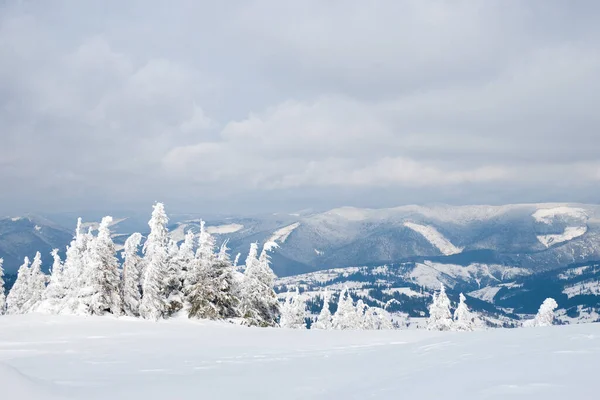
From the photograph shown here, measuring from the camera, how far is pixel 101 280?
103 feet

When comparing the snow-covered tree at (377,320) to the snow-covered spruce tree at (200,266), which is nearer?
the snow-covered spruce tree at (200,266)

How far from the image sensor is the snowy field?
7715 mm

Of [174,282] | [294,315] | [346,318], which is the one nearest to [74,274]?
[174,282]

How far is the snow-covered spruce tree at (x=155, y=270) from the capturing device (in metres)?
32.0

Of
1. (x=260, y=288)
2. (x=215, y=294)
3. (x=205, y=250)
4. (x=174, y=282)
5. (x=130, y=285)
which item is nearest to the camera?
(x=130, y=285)

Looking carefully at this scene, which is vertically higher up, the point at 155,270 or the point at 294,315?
the point at 155,270

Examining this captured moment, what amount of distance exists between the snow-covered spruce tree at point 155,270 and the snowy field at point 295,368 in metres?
11.3

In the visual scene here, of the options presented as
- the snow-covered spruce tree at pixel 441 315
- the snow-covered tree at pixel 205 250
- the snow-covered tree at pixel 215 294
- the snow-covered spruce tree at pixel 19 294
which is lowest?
the snow-covered spruce tree at pixel 441 315

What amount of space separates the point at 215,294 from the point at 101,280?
8721 millimetres

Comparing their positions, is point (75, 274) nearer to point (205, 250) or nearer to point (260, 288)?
point (205, 250)

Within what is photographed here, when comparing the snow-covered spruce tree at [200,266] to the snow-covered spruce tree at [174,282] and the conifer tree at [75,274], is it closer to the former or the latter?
the snow-covered spruce tree at [174,282]

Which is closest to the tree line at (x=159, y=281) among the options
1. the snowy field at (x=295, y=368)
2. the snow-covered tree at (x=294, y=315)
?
the snowy field at (x=295, y=368)

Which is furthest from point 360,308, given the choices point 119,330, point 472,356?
point 472,356

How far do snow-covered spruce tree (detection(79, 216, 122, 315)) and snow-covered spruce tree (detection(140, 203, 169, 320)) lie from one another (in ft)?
7.08
